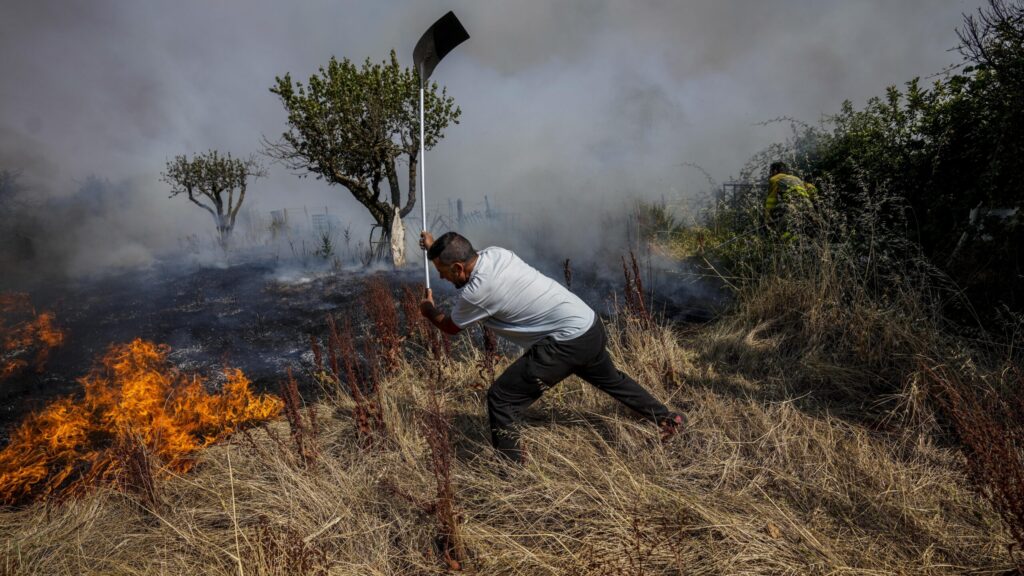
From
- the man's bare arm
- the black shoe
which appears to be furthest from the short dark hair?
the black shoe

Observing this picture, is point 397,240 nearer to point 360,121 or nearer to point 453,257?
point 360,121

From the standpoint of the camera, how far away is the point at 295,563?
2.00 meters

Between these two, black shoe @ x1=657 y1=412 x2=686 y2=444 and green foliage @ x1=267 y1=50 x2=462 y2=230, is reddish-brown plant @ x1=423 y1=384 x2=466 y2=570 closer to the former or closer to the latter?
black shoe @ x1=657 y1=412 x2=686 y2=444

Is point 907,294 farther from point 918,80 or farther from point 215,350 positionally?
point 215,350

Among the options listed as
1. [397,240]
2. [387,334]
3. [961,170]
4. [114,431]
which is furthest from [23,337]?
[961,170]

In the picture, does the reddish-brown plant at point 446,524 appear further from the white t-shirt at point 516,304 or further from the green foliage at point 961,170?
the green foliage at point 961,170

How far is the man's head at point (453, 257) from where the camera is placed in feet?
8.93

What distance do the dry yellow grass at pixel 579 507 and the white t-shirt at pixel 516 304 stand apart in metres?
0.73

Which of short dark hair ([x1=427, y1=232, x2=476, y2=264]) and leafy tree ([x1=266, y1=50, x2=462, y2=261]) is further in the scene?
leafy tree ([x1=266, y1=50, x2=462, y2=261])

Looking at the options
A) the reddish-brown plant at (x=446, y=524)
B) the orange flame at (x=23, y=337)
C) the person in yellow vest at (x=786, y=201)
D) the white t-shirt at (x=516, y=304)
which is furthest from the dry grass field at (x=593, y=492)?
the orange flame at (x=23, y=337)

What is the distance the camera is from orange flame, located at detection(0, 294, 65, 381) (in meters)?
5.43

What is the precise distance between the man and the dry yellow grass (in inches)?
14.3

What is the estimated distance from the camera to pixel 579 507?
7.62 ft

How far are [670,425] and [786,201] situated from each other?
4023mm
